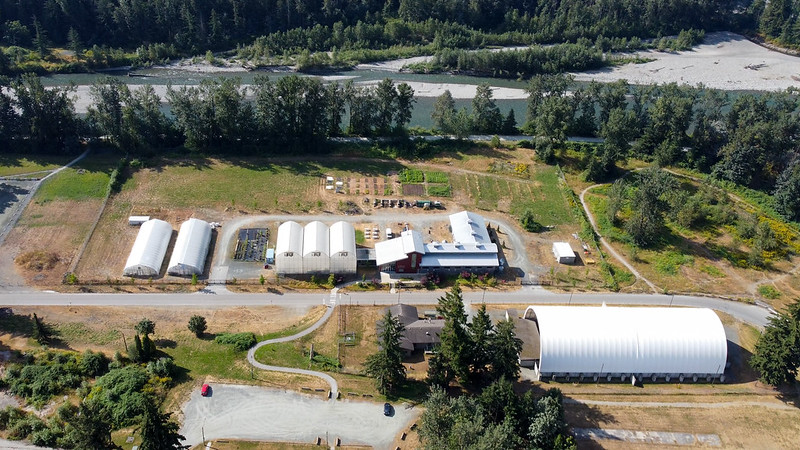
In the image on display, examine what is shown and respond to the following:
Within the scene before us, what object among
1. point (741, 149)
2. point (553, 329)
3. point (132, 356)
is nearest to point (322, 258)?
point (132, 356)

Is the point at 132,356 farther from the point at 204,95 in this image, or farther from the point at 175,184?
the point at 204,95

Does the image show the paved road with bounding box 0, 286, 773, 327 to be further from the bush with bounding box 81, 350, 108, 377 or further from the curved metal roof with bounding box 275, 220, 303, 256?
the bush with bounding box 81, 350, 108, 377

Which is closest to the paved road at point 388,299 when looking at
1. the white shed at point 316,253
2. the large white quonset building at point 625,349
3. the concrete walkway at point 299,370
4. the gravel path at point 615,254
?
the gravel path at point 615,254

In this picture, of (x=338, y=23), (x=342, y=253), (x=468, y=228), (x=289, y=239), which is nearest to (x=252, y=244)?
(x=289, y=239)

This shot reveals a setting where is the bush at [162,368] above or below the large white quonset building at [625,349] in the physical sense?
below

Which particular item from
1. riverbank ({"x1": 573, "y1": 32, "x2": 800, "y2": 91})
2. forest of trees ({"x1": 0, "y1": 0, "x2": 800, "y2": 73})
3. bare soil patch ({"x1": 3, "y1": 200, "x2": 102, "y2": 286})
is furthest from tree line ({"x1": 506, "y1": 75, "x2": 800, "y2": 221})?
bare soil patch ({"x1": 3, "y1": 200, "x2": 102, "y2": 286})

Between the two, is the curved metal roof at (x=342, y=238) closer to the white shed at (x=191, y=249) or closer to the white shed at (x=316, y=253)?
the white shed at (x=316, y=253)
